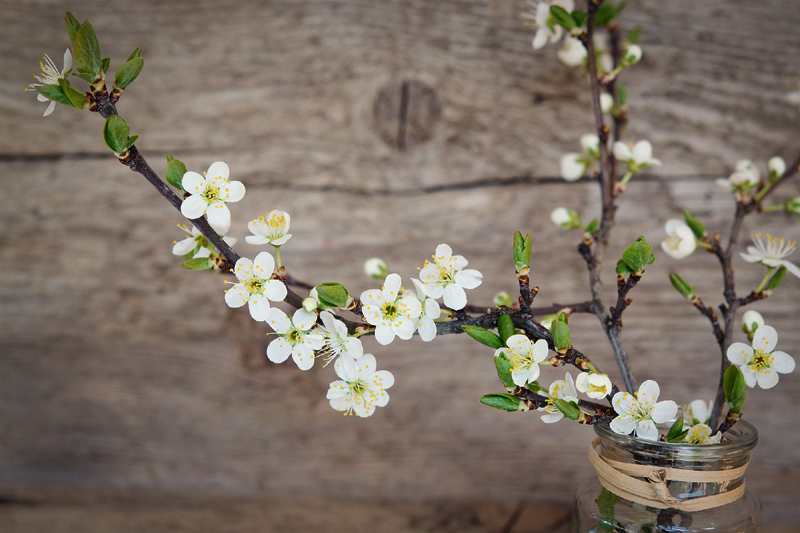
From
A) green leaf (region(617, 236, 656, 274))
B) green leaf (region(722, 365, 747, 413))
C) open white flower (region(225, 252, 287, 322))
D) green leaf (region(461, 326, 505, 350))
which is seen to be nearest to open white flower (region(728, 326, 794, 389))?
green leaf (region(722, 365, 747, 413))

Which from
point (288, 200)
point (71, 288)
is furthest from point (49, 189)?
point (288, 200)

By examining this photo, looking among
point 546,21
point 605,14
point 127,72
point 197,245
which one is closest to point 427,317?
point 197,245

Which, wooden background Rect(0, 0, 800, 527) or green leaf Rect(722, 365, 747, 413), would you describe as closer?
green leaf Rect(722, 365, 747, 413)

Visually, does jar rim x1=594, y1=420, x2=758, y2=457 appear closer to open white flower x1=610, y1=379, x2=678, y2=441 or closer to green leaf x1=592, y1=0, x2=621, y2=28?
open white flower x1=610, y1=379, x2=678, y2=441

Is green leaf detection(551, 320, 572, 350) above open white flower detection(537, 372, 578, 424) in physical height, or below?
above

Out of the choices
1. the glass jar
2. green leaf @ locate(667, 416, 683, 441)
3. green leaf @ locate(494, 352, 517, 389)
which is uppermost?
green leaf @ locate(494, 352, 517, 389)

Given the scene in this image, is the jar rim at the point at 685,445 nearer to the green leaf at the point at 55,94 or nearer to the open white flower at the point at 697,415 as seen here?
the open white flower at the point at 697,415

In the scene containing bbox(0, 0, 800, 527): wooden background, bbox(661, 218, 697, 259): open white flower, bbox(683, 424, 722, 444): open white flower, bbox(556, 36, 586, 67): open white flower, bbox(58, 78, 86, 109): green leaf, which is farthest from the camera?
bbox(0, 0, 800, 527): wooden background
